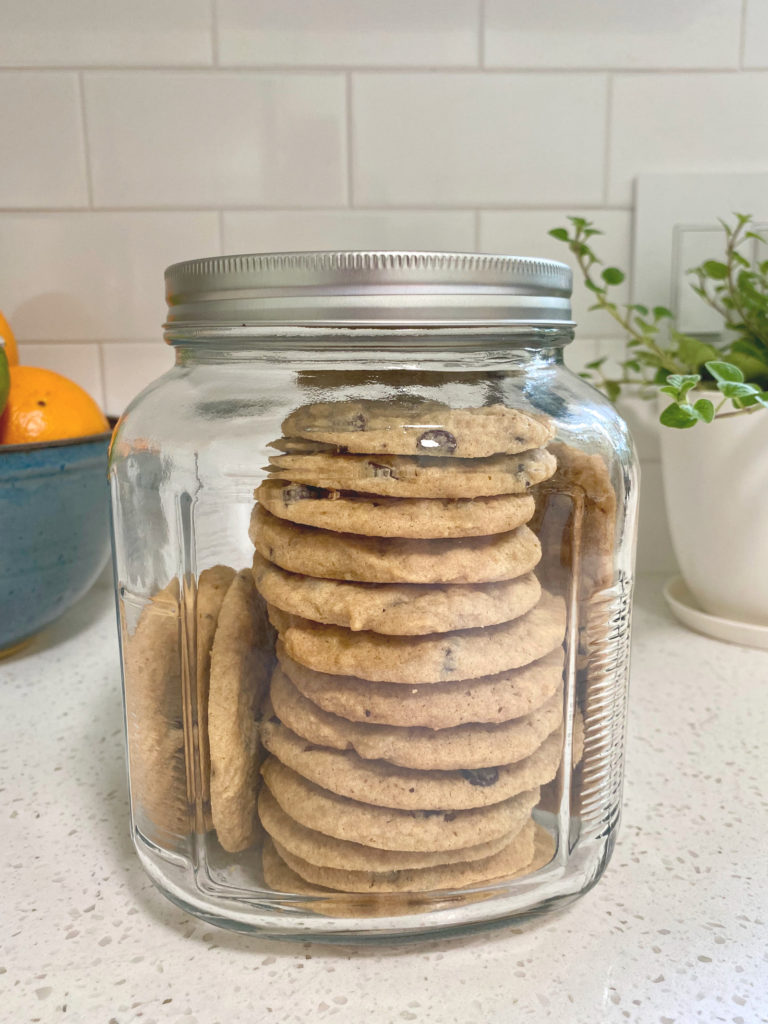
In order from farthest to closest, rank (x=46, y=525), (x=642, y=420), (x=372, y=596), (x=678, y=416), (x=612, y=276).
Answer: (x=642, y=420) → (x=612, y=276) → (x=46, y=525) → (x=678, y=416) → (x=372, y=596)

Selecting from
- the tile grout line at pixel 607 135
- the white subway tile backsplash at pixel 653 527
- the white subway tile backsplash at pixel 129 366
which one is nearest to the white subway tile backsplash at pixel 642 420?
the white subway tile backsplash at pixel 653 527

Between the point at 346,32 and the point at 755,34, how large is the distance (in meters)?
0.47

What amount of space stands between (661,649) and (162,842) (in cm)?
58

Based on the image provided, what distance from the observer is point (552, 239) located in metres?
0.96

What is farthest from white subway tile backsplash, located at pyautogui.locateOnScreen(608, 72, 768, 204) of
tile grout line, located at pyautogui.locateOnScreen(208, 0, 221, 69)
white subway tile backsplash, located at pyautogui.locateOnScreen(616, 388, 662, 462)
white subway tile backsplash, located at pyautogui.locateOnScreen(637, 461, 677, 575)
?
tile grout line, located at pyautogui.locateOnScreen(208, 0, 221, 69)

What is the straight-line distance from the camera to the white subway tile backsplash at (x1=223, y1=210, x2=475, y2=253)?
94 cm

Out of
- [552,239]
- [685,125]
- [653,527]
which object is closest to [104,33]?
[552,239]

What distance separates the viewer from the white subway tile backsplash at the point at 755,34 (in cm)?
91

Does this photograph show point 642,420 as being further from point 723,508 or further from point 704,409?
point 704,409

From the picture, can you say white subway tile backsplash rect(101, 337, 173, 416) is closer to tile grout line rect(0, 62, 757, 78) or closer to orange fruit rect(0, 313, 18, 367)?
orange fruit rect(0, 313, 18, 367)

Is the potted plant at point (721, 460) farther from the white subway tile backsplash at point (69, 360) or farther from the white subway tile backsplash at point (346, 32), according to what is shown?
the white subway tile backsplash at point (69, 360)

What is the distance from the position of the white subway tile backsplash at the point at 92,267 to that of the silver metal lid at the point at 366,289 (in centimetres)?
58

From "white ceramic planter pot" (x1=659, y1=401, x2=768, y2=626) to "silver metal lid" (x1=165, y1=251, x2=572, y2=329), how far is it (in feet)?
1.55

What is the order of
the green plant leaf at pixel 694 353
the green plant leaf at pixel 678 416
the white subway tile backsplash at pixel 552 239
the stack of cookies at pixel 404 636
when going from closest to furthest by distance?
the stack of cookies at pixel 404 636, the green plant leaf at pixel 678 416, the green plant leaf at pixel 694 353, the white subway tile backsplash at pixel 552 239
